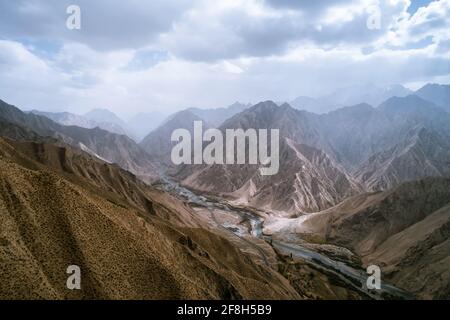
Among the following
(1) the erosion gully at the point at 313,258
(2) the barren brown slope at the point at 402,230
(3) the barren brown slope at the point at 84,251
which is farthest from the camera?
(2) the barren brown slope at the point at 402,230

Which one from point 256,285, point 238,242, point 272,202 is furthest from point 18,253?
point 272,202

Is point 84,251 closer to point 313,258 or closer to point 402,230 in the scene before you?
point 313,258

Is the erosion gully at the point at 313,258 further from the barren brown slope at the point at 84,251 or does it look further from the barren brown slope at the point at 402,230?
the barren brown slope at the point at 84,251

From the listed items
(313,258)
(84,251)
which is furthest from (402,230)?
(84,251)

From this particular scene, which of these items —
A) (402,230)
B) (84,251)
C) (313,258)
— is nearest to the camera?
(84,251)

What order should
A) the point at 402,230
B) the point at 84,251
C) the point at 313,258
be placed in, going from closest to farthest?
the point at 84,251
the point at 313,258
the point at 402,230

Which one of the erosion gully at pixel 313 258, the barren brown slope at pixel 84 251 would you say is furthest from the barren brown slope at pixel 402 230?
the barren brown slope at pixel 84 251

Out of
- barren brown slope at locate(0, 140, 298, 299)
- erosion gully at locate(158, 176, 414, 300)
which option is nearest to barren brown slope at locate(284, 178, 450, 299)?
erosion gully at locate(158, 176, 414, 300)

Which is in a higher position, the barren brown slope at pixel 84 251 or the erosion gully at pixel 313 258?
the barren brown slope at pixel 84 251
